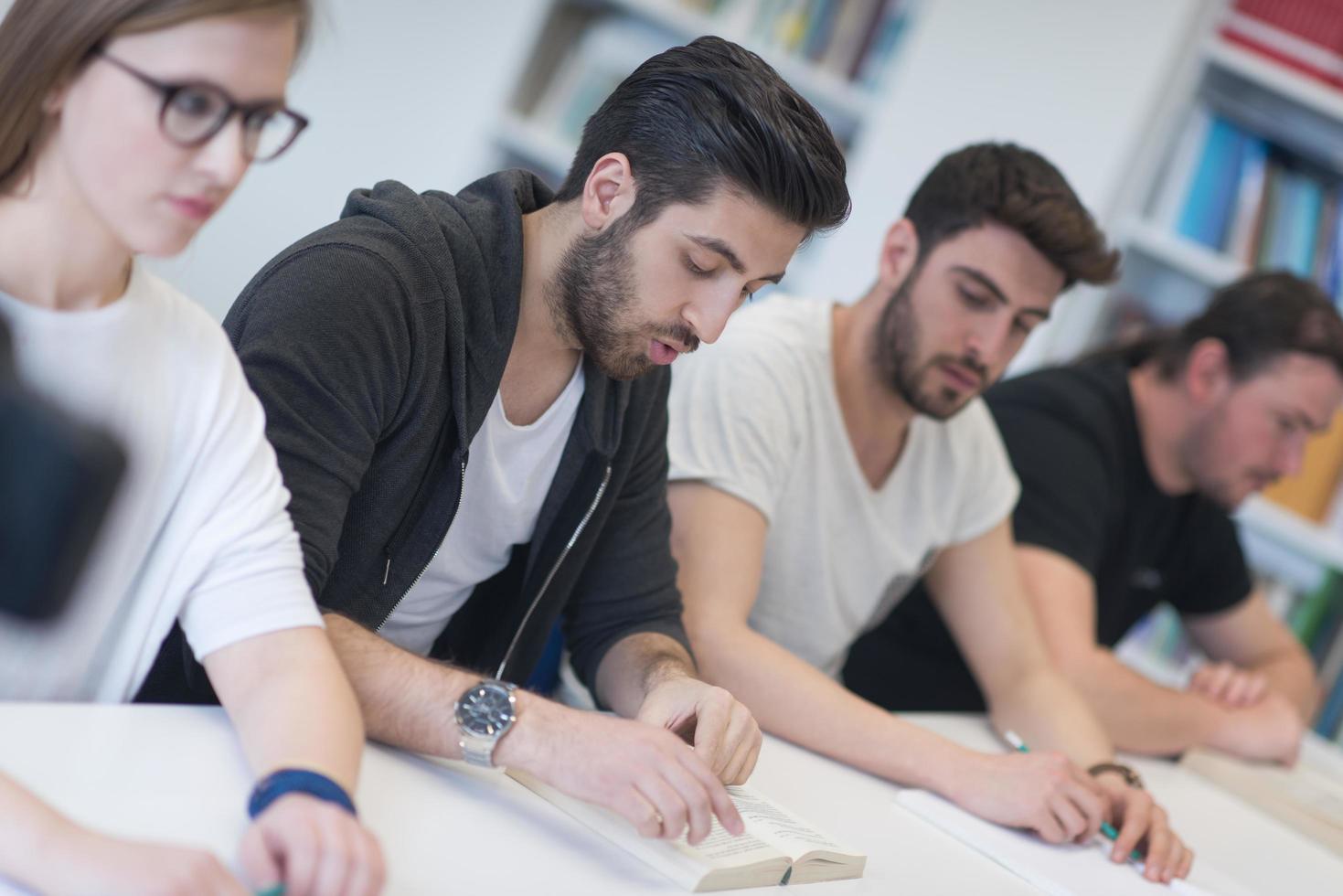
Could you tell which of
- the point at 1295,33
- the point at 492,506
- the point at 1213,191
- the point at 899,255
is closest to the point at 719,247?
the point at 492,506

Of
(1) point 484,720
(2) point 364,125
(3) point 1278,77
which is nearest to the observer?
(1) point 484,720

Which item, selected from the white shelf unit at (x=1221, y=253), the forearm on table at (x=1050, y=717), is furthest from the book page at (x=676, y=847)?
the white shelf unit at (x=1221, y=253)

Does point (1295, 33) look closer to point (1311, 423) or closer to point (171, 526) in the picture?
point (1311, 423)

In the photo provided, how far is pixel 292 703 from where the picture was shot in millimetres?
858

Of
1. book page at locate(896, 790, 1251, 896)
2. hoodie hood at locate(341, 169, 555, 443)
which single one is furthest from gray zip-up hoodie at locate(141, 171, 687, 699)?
book page at locate(896, 790, 1251, 896)

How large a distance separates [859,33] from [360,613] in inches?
85.0

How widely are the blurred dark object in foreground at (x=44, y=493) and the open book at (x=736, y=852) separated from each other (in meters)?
0.37

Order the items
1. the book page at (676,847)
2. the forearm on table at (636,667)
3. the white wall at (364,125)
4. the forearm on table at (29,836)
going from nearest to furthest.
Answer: the forearm on table at (29,836) < the book page at (676,847) < the forearm on table at (636,667) < the white wall at (364,125)

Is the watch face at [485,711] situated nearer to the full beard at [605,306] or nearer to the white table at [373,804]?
the white table at [373,804]

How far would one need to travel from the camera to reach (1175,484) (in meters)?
2.41

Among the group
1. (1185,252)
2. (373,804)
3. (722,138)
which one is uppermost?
(1185,252)

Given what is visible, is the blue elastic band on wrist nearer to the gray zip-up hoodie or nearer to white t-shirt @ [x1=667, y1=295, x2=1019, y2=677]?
the gray zip-up hoodie

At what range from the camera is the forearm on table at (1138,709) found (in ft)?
6.50

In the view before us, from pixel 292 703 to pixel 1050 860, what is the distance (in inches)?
31.0
